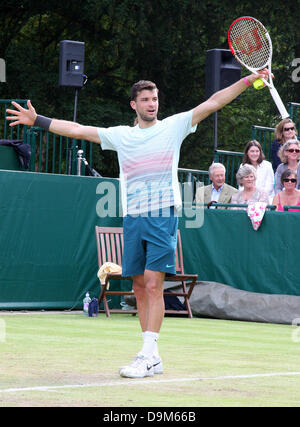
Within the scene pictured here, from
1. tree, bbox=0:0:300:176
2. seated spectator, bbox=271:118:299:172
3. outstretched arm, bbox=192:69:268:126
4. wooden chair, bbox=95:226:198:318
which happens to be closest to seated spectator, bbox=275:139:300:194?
seated spectator, bbox=271:118:299:172

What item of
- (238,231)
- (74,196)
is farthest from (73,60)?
(238,231)

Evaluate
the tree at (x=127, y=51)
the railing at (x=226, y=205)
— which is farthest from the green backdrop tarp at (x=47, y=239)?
the tree at (x=127, y=51)

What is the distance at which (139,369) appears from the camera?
20.7ft

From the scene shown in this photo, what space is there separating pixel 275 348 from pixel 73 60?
348 inches

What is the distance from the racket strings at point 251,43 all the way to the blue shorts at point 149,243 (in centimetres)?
673

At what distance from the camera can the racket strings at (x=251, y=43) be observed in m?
13.0

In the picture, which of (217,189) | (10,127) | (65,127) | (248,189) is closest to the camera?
(65,127)

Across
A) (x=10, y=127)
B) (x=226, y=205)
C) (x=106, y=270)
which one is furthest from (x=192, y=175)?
(x=10, y=127)

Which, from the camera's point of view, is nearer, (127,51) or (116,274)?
(116,274)

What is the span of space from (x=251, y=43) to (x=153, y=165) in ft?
22.7

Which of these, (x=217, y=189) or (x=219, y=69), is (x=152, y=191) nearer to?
(x=217, y=189)

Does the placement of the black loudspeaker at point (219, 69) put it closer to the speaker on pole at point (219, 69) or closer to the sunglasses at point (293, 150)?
the speaker on pole at point (219, 69)

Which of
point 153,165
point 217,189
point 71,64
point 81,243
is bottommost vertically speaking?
point 81,243

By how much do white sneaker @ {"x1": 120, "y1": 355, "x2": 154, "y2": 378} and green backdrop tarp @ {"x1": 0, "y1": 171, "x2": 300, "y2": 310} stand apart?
6.33m
